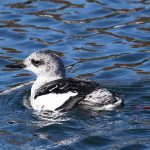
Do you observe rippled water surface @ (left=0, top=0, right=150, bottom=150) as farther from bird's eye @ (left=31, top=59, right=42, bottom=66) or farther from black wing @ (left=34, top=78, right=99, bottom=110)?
bird's eye @ (left=31, top=59, right=42, bottom=66)

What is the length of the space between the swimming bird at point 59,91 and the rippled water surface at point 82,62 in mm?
165

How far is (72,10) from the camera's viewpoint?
17.9 metres

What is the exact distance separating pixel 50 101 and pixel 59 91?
25cm

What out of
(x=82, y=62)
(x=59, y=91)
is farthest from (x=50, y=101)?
(x=82, y=62)

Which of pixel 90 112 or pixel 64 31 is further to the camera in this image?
pixel 64 31

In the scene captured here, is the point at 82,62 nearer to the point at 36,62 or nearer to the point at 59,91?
the point at 36,62

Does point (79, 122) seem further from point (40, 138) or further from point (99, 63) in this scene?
point (99, 63)

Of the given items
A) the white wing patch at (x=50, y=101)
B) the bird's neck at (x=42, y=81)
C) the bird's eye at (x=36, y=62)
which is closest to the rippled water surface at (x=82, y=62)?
the white wing patch at (x=50, y=101)

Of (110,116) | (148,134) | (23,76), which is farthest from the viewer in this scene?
(23,76)

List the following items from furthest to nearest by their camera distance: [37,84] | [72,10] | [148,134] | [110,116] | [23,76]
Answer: [72,10] < [23,76] < [37,84] < [110,116] < [148,134]

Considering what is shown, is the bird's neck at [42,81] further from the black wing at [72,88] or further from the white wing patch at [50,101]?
the black wing at [72,88]

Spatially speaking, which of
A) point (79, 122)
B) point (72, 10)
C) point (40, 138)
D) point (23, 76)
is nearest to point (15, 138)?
point (40, 138)

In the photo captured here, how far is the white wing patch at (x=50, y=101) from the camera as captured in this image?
38.6 feet

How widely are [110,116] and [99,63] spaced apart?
11.6 feet
